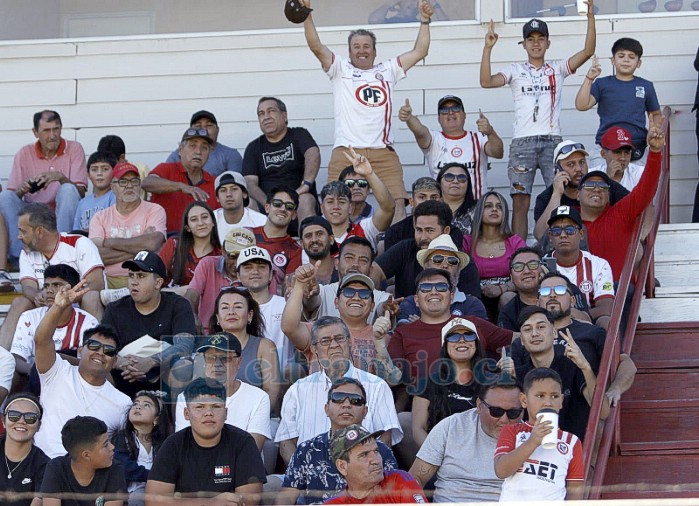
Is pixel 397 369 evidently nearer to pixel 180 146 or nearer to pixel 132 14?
pixel 180 146

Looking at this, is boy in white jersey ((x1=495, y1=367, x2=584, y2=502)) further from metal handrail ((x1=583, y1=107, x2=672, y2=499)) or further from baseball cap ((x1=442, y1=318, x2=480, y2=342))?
baseball cap ((x1=442, y1=318, x2=480, y2=342))

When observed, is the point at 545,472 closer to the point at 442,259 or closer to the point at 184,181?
the point at 442,259

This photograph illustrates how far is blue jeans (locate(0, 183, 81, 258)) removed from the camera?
10.5 metres

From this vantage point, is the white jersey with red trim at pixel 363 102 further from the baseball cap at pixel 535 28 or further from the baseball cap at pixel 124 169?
the baseball cap at pixel 124 169

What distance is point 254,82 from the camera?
11.7 m

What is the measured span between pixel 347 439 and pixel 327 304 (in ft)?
6.99

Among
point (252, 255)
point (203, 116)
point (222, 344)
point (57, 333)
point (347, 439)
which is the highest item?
point (203, 116)

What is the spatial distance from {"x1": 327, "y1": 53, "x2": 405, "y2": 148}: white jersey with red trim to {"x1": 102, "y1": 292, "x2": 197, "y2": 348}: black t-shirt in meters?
2.53

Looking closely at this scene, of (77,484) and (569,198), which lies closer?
(77,484)

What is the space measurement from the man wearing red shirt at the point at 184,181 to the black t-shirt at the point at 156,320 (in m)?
1.84

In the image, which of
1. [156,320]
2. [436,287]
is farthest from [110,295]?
[436,287]

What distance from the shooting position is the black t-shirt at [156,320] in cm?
851

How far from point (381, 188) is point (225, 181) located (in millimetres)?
1266

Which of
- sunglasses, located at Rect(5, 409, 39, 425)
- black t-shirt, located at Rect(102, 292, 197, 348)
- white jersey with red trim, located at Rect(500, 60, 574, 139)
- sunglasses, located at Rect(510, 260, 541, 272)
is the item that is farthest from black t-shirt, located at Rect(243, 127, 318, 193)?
sunglasses, located at Rect(5, 409, 39, 425)
